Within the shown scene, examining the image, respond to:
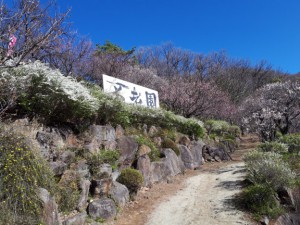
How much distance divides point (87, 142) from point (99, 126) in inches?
34.7

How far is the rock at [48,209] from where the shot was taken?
13.7 ft

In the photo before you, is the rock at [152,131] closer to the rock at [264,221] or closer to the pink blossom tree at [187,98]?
the rock at [264,221]

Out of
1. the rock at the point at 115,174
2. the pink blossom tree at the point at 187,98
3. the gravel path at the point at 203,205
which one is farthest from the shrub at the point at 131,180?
the pink blossom tree at the point at 187,98

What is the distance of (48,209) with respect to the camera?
425cm

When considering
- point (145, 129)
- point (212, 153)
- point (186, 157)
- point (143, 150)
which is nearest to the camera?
point (143, 150)

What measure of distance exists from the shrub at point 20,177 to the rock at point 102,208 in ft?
4.54

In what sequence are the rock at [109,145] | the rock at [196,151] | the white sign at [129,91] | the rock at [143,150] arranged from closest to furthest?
1. the rock at [109,145]
2. the rock at [143,150]
3. the white sign at [129,91]
4. the rock at [196,151]

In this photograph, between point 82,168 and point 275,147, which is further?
point 275,147

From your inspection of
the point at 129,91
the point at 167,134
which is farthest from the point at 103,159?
the point at 167,134

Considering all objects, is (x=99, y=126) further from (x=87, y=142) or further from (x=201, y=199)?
(x=201, y=199)

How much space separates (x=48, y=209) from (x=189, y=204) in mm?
4438

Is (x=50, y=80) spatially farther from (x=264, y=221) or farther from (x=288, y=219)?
(x=288, y=219)

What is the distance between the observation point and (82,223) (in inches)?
205

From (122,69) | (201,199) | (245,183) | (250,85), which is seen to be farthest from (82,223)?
(250,85)
